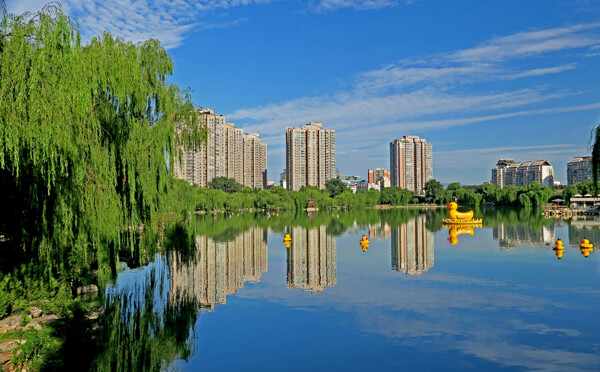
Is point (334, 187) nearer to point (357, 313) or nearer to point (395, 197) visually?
point (395, 197)

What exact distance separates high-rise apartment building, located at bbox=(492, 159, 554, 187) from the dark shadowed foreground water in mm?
114786

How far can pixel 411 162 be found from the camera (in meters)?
124

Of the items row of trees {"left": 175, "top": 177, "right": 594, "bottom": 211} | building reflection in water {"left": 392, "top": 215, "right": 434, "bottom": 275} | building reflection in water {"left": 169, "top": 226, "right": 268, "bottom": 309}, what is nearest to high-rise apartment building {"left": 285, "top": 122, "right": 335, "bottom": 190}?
row of trees {"left": 175, "top": 177, "right": 594, "bottom": 211}

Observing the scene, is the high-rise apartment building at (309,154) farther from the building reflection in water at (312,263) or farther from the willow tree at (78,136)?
the willow tree at (78,136)

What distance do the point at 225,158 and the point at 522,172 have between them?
88.0 metres

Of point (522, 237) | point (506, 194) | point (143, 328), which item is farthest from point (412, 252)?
point (506, 194)

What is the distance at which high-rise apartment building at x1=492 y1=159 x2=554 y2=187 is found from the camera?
123 meters

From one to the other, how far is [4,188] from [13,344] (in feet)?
9.59

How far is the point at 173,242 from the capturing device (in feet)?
79.4

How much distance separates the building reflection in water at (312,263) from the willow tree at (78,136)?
5.61m

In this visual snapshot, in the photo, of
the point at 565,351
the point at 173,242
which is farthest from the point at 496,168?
the point at 565,351

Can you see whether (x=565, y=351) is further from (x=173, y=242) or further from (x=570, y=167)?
(x=570, y=167)

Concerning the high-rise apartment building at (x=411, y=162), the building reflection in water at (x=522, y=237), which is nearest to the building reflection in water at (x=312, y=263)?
the building reflection in water at (x=522, y=237)

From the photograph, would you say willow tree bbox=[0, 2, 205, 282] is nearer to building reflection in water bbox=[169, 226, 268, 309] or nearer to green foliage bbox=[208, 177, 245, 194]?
building reflection in water bbox=[169, 226, 268, 309]
